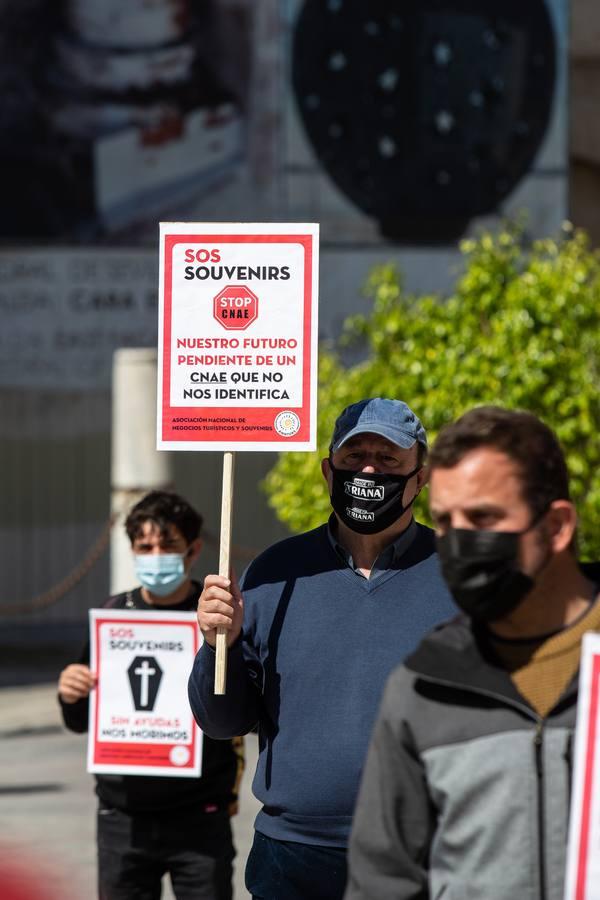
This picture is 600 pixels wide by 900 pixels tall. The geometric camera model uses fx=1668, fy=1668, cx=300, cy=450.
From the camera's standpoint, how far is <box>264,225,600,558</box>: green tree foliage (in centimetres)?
1170

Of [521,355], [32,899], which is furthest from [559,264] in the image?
[32,899]

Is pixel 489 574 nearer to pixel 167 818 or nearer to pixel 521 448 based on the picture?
pixel 521 448

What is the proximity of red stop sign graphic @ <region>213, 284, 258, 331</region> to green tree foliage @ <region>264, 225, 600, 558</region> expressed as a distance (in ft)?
23.4

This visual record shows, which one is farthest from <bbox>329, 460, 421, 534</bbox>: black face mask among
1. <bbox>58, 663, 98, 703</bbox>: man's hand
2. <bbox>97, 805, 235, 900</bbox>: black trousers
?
<bbox>58, 663, 98, 703</bbox>: man's hand

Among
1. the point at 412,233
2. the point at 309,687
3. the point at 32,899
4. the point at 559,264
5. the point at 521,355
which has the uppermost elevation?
the point at 412,233

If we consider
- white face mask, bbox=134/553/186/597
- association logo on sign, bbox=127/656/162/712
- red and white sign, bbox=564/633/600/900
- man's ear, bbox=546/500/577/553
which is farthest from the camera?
association logo on sign, bbox=127/656/162/712

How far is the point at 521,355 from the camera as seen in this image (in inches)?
464

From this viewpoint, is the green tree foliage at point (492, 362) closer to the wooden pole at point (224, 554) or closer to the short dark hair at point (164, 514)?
the short dark hair at point (164, 514)

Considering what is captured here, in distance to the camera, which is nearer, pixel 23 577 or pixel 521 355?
pixel 521 355

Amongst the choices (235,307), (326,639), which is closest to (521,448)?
(326,639)

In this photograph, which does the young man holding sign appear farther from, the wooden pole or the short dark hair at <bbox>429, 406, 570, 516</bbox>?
the short dark hair at <bbox>429, 406, 570, 516</bbox>

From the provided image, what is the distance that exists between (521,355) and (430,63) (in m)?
10.4

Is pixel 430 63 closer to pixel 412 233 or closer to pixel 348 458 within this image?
pixel 412 233

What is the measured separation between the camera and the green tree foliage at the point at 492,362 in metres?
11.7
